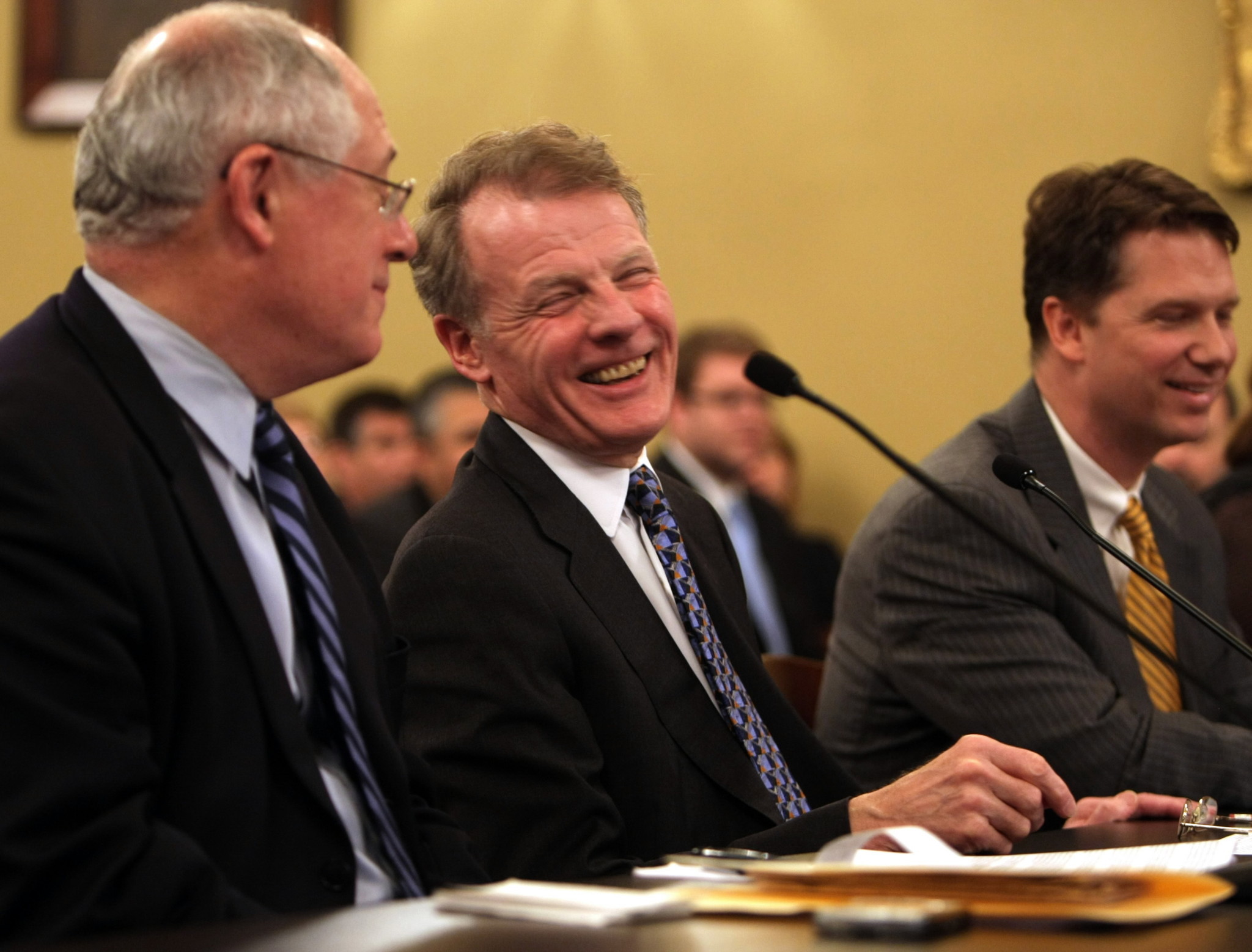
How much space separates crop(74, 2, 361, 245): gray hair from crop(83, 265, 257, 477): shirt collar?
0.21 ft

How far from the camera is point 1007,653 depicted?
234 centimetres

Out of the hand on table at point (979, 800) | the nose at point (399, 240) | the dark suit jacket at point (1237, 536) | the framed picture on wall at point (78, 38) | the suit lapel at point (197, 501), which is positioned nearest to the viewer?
the suit lapel at point (197, 501)

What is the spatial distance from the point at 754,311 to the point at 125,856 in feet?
14.3

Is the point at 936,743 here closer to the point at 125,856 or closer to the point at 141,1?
the point at 125,856

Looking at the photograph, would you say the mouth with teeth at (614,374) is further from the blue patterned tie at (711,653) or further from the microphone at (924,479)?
the microphone at (924,479)

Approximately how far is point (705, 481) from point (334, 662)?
3810mm

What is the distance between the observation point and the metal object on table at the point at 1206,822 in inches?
69.3

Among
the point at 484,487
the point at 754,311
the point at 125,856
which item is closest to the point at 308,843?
the point at 125,856

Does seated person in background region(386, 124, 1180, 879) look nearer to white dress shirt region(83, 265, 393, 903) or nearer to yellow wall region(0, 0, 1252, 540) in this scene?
white dress shirt region(83, 265, 393, 903)

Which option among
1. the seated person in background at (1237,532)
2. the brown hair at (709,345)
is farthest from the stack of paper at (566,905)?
the brown hair at (709,345)

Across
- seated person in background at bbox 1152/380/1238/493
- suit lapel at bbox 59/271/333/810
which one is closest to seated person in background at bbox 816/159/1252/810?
suit lapel at bbox 59/271/333/810

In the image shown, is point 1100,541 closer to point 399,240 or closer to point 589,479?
point 589,479

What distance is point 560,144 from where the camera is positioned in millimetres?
2145

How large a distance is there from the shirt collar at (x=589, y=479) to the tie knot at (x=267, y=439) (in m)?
0.53
